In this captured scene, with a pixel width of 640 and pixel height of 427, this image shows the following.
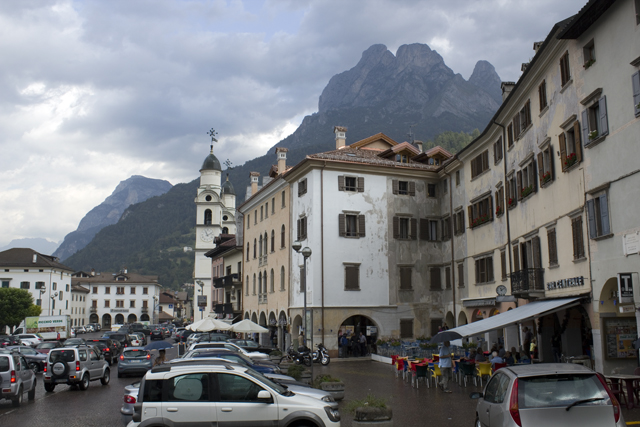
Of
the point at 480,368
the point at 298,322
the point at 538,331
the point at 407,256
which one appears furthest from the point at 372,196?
the point at 480,368

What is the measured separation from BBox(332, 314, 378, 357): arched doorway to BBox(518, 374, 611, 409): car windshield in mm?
30799

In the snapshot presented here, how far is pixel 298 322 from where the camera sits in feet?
139

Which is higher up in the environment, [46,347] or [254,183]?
[254,183]

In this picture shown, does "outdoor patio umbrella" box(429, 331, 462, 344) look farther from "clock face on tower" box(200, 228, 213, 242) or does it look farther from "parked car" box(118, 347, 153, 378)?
"clock face on tower" box(200, 228, 213, 242)

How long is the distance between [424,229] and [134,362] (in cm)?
2236

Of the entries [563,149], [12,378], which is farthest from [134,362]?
[563,149]

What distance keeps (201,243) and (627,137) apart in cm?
8746

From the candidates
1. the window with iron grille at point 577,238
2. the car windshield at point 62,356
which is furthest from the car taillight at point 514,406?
the car windshield at point 62,356

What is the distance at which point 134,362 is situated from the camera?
1161 inches

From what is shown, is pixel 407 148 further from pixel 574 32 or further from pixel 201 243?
pixel 201 243

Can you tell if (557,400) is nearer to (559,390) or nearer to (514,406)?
(559,390)

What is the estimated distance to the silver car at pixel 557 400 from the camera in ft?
26.9

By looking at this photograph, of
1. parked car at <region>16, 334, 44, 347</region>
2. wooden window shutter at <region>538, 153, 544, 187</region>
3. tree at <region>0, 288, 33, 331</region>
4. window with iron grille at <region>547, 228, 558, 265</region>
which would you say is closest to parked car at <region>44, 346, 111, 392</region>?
window with iron grille at <region>547, 228, 558, 265</region>

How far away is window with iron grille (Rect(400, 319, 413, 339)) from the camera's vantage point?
41.4 m
